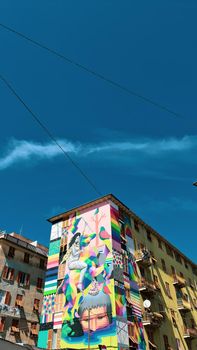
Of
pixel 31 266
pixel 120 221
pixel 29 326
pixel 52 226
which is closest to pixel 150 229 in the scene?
pixel 120 221

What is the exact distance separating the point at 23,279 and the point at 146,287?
55.3ft

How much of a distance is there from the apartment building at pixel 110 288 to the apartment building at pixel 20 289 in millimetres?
4287

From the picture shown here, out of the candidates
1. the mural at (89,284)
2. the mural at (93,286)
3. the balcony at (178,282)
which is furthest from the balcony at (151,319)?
the balcony at (178,282)

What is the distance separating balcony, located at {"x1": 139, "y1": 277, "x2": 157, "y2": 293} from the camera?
3788 cm

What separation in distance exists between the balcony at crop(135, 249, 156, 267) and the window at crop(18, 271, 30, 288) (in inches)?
611

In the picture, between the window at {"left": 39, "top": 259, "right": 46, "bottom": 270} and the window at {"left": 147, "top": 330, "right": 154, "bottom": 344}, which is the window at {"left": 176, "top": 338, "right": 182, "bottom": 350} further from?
the window at {"left": 39, "top": 259, "right": 46, "bottom": 270}

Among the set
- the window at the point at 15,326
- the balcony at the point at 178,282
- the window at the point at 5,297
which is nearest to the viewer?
the window at the point at 15,326

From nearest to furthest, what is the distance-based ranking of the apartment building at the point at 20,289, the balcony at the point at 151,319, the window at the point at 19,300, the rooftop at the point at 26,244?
1. the balcony at the point at 151,319
2. the apartment building at the point at 20,289
3. the window at the point at 19,300
4. the rooftop at the point at 26,244

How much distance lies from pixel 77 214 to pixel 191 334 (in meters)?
22.3

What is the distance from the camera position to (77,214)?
43.4 m

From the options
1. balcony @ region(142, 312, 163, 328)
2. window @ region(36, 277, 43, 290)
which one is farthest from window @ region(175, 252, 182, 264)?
window @ region(36, 277, 43, 290)

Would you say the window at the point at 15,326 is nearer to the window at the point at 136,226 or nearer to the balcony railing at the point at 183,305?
the window at the point at 136,226

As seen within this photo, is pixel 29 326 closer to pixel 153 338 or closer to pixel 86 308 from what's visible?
pixel 86 308

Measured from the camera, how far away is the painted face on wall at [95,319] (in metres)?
32.5
